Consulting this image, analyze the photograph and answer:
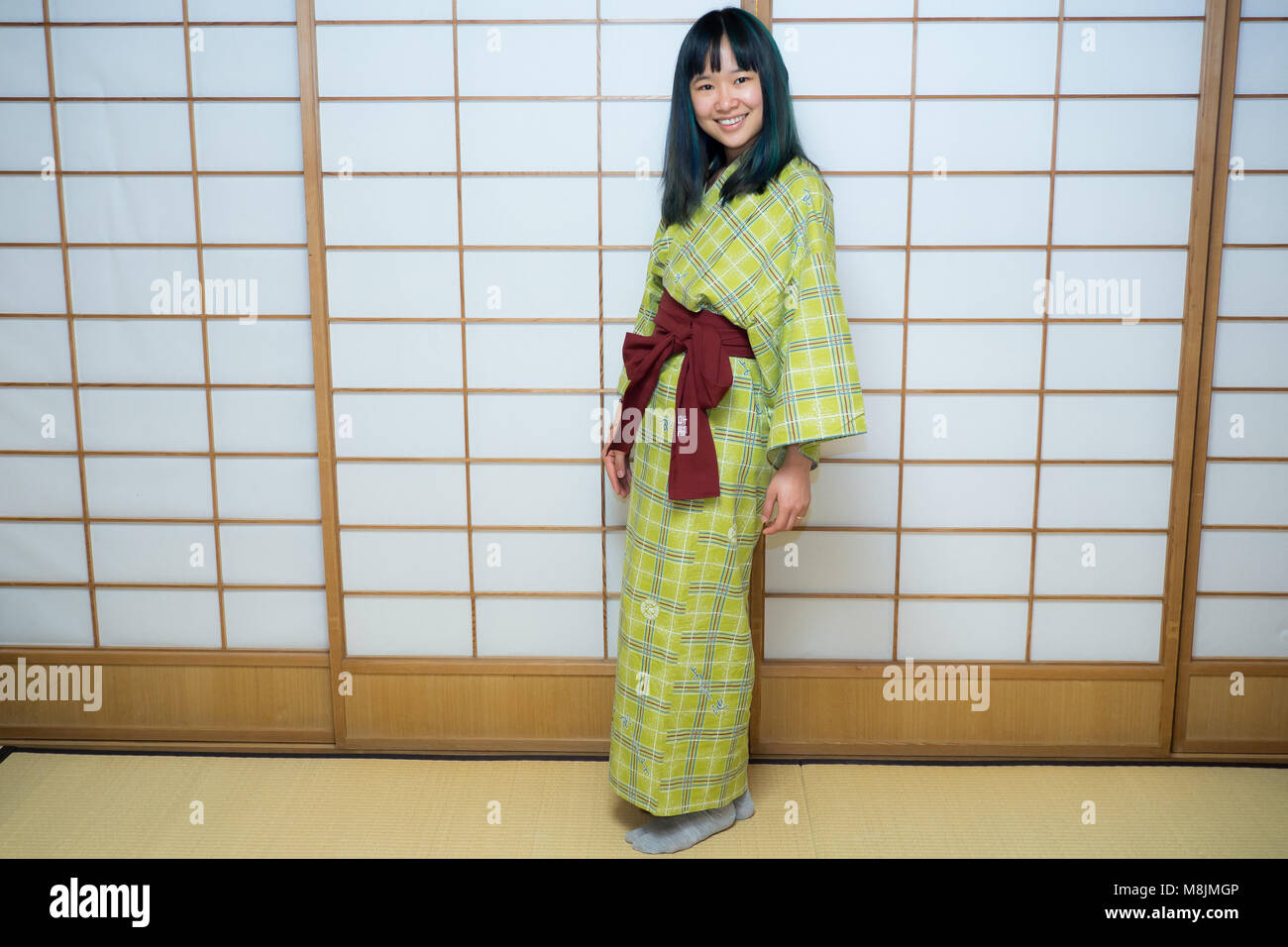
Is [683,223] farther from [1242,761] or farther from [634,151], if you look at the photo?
[1242,761]

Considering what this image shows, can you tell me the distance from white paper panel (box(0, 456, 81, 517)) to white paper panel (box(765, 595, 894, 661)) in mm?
2207

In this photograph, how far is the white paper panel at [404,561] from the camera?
3.10 metres

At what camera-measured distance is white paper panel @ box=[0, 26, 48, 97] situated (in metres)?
2.93

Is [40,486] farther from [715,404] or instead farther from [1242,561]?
[1242,561]

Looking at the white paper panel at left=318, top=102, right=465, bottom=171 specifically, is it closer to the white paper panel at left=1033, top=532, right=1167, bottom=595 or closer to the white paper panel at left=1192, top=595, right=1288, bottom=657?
the white paper panel at left=1033, top=532, right=1167, bottom=595

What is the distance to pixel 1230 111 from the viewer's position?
2.81 m

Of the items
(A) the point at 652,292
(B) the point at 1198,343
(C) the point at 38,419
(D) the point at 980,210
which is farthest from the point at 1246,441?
(C) the point at 38,419

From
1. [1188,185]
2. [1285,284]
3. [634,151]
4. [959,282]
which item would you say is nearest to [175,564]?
[634,151]

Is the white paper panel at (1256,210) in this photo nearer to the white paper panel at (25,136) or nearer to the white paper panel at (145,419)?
the white paper panel at (145,419)

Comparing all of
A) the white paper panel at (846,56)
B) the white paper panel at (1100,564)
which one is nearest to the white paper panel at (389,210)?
the white paper panel at (846,56)

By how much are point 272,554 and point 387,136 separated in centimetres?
133

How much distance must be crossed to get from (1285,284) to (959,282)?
0.95 m

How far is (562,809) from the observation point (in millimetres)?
2809

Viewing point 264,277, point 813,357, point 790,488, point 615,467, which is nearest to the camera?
point 813,357
